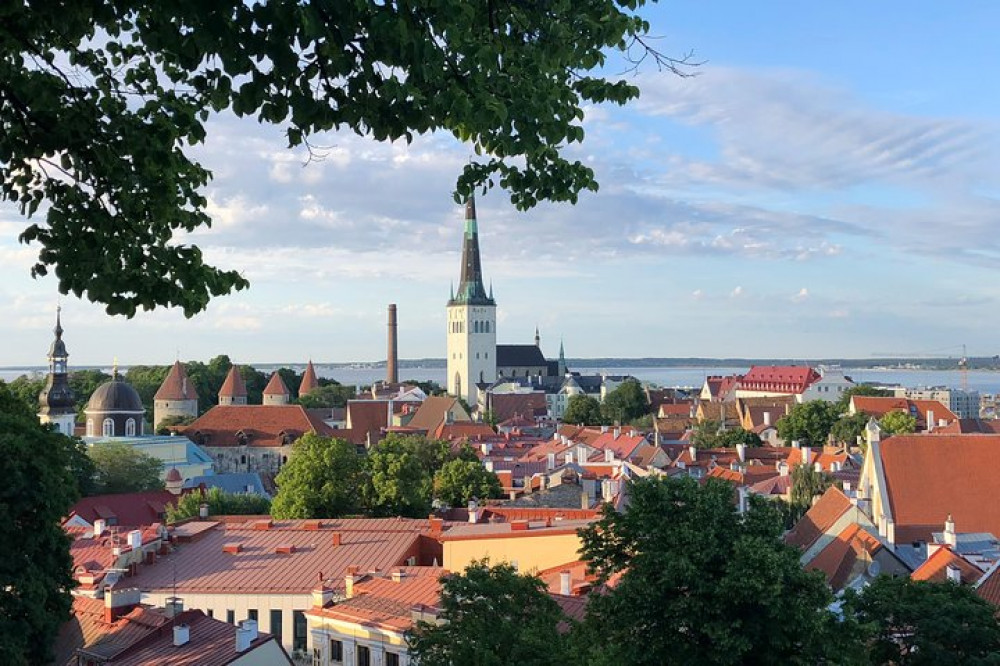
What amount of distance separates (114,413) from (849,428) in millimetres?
46436

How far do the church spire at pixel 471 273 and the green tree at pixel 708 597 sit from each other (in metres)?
136

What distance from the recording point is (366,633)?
2273cm

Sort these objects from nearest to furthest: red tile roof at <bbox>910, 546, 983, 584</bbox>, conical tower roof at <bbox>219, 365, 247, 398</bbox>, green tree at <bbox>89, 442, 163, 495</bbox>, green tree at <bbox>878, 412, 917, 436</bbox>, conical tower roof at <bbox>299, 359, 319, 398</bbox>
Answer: red tile roof at <bbox>910, 546, 983, 584</bbox>
green tree at <bbox>89, 442, 163, 495</bbox>
green tree at <bbox>878, 412, 917, 436</bbox>
conical tower roof at <bbox>219, 365, 247, 398</bbox>
conical tower roof at <bbox>299, 359, 319, 398</bbox>

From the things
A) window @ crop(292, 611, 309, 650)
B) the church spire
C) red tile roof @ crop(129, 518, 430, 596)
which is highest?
the church spire

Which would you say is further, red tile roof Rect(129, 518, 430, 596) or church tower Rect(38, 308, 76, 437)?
church tower Rect(38, 308, 76, 437)

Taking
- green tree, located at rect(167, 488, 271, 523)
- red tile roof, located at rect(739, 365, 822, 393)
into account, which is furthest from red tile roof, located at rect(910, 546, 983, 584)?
red tile roof, located at rect(739, 365, 822, 393)

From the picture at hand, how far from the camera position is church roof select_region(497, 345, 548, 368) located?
17012 centimetres

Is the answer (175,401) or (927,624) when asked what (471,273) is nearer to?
(175,401)

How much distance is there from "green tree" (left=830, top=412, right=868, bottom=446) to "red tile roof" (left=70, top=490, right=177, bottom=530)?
133ft

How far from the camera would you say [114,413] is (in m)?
71.9

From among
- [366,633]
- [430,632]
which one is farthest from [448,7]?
[366,633]

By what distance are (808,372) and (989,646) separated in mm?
130326

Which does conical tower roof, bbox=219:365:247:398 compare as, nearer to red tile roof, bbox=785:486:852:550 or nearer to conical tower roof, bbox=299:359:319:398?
Answer: conical tower roof, bbox=299:359:319:398

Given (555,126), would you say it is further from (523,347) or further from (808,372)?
(523,347)
